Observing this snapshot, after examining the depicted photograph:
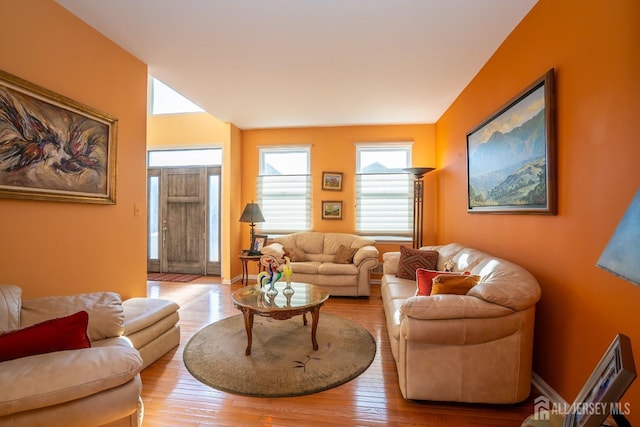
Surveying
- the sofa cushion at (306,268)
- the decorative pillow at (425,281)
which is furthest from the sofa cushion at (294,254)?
the decorative pillow at (425,281)

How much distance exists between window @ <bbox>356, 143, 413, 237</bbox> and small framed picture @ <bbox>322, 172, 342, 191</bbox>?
344mm

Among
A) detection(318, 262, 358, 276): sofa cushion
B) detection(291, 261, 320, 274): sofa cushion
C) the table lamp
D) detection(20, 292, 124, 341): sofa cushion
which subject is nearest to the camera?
detection(20, 292, 124, 341): sofa cushion

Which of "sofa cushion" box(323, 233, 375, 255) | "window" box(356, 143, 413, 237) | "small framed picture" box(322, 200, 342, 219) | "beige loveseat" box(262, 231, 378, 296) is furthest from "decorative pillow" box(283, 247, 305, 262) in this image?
"window" box(356, 143, 413, 237)

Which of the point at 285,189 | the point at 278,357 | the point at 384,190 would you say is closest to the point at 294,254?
the point at 285,189

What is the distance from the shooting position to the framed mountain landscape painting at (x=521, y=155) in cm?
194

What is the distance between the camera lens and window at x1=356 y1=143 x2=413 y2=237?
5.13m

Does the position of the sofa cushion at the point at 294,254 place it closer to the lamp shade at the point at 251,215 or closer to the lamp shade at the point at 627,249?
the lamp shade at the point at 251,215

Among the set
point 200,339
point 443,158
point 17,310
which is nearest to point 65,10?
point 17,310

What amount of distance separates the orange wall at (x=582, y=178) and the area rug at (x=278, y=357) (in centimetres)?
149

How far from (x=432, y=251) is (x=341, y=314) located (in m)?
1.42

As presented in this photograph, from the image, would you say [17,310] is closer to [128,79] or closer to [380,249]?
[128,79]

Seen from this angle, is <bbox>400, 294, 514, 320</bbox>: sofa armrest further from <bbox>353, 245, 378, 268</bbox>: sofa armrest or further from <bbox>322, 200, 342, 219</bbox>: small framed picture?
<bbox>322, 200, 342, 219</bbox>: small framed picture

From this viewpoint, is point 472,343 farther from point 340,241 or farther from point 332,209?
point 332,209

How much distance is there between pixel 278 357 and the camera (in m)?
2.47
